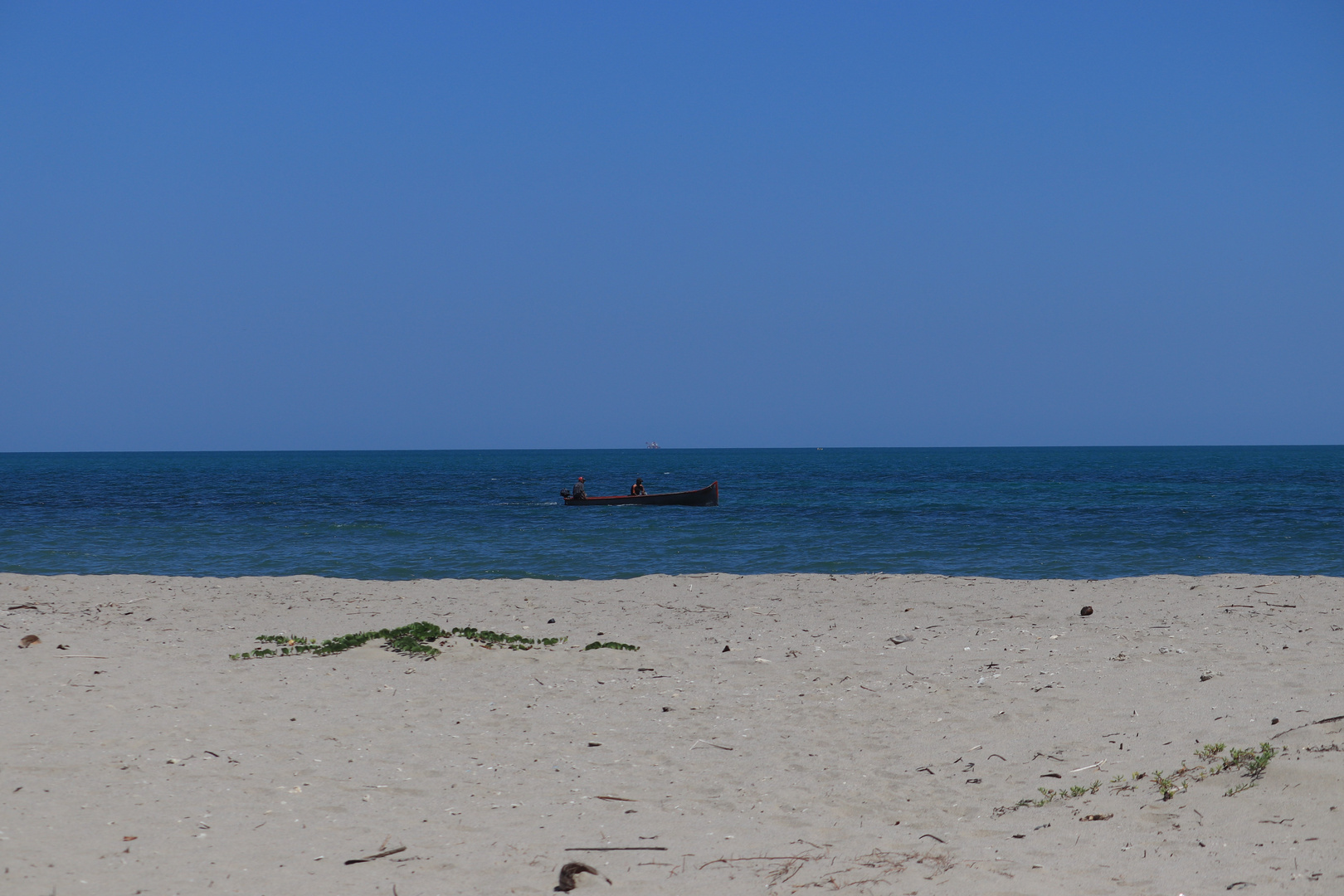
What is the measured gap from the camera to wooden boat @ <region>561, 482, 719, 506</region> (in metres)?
43.3

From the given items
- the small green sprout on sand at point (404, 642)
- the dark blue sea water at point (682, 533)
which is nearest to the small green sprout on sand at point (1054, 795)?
the small green sprout on sand at point (404, 642)

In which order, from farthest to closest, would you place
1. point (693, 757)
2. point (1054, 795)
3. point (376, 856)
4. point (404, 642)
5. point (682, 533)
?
1. point (682, 533)
2. point (404, 642)
3. point (693, 757)
4. point (1054, 795)
5. point (376, 856)

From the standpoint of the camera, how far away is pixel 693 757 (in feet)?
25.1

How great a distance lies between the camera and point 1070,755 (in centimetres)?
731

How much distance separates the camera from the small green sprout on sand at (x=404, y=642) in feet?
36.4

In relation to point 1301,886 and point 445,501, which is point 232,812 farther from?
point 445,501

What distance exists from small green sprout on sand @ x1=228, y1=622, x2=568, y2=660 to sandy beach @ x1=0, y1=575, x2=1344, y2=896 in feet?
0.75

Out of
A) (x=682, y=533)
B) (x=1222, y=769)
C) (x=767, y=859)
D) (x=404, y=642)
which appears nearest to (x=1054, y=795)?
(x=1222, y=769)

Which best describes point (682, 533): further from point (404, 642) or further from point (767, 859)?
point (767, 859)

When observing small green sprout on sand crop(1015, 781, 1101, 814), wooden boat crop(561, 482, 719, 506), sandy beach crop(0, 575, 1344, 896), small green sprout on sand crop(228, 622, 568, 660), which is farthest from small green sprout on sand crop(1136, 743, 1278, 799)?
wooden boat crop(561, 482, 719, 506)

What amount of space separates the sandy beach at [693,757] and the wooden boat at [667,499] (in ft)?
96.5

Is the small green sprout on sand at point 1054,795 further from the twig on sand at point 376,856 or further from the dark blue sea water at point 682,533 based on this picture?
the dark blue sea water at point 682,533

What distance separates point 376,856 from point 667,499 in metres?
38.7

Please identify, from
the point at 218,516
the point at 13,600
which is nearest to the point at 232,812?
the point at 13,600
